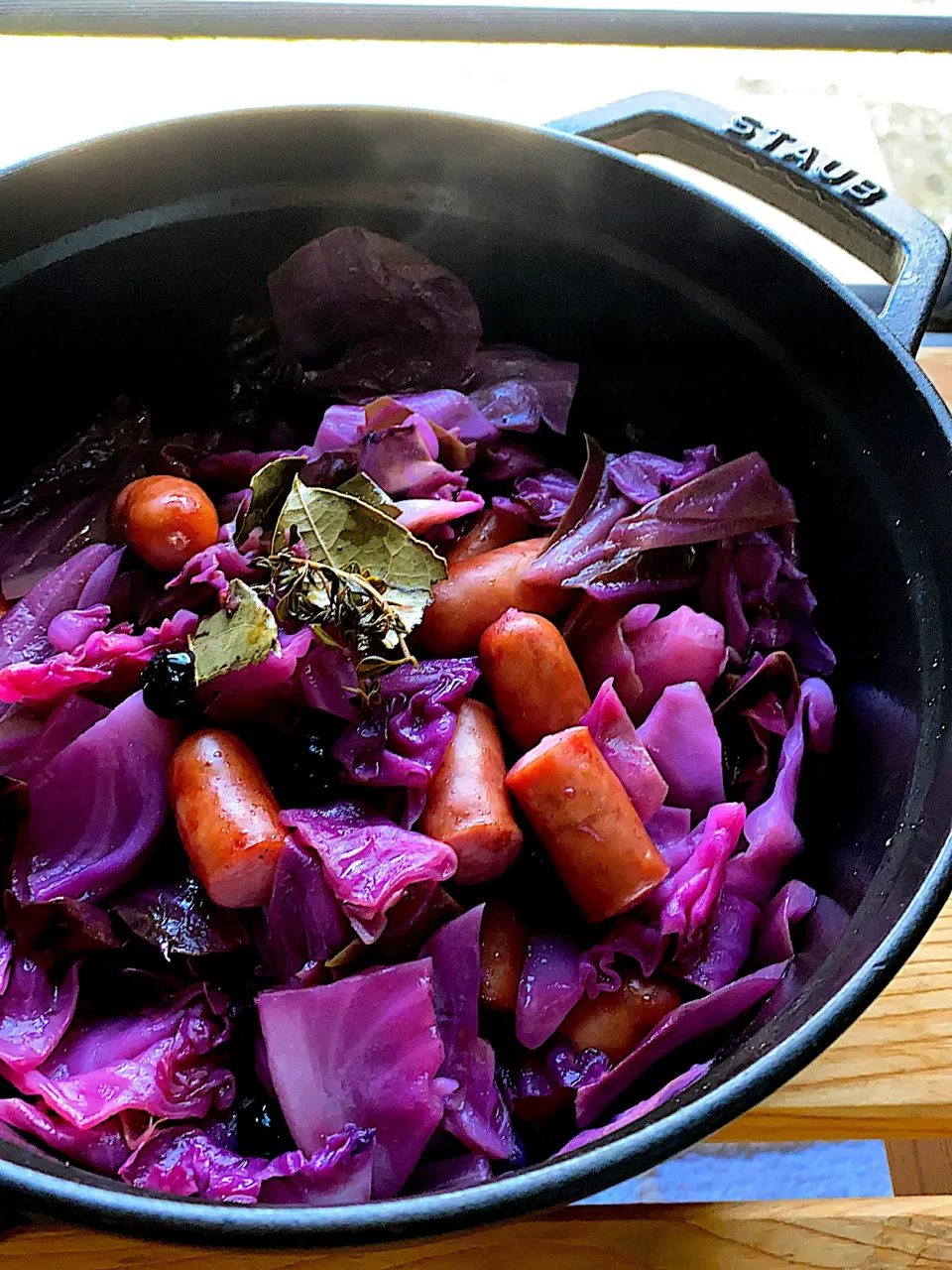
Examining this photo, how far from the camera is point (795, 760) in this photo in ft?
3.75

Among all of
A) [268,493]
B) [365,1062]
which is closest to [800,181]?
[268,493]

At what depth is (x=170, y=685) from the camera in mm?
1027

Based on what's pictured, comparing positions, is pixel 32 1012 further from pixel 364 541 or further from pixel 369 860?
pixel 364 541

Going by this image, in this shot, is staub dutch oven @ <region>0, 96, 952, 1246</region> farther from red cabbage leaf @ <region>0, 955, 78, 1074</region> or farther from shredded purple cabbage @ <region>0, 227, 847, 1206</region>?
red cabbage leaf @ <region>0, 955, 78, 1074</region>

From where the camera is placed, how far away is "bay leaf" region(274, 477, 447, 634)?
1.10 metres

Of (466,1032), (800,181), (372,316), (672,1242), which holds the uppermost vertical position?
(800,181)

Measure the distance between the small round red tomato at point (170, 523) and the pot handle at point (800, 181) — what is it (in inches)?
23.8

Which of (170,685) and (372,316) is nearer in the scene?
(170,685)

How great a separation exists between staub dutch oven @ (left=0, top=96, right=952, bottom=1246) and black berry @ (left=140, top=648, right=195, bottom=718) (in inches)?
17.6

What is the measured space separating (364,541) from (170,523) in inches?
9.1

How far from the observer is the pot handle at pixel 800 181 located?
111 centimetres

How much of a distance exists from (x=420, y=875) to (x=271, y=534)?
43 cm

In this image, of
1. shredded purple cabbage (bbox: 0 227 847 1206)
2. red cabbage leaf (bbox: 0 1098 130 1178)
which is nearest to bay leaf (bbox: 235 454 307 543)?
shredded purple cabbage (bbox: 0 227 847 1206)

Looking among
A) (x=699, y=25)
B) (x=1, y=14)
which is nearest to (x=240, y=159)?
(x=1, y=14)
